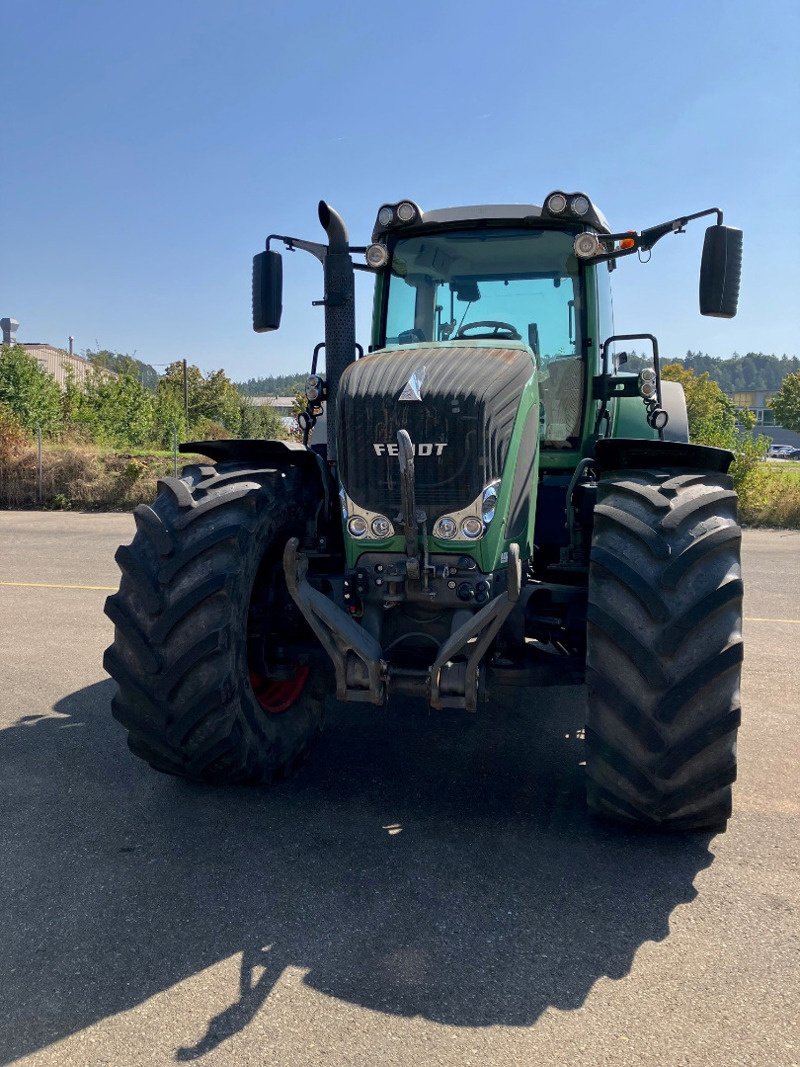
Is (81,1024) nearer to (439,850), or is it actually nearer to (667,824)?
(439,850)

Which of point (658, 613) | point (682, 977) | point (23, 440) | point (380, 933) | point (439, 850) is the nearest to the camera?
point (682, 977)

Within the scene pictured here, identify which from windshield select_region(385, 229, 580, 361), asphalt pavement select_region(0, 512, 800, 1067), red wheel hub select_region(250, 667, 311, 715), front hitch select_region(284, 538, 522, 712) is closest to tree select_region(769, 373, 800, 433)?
windshield select_region(385, 229, 580, 361)

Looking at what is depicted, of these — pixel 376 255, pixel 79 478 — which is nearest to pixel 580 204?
pixel 376 255

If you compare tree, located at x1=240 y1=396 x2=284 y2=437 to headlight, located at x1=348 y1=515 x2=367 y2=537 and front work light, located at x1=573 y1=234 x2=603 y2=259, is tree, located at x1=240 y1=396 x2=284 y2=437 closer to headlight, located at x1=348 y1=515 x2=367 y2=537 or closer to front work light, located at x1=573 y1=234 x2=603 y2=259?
front work light, located at x1=573 y1=234 x2=603 y2=259

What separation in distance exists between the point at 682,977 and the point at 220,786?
6.97 ft

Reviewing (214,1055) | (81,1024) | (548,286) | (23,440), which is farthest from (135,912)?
(23,440)

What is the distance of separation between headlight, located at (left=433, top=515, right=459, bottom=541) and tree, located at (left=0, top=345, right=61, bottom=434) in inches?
1276

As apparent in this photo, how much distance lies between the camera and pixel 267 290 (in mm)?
4723

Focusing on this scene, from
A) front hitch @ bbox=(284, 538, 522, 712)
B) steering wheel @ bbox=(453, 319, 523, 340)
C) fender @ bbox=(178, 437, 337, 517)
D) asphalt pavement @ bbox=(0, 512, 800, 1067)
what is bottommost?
asphalt pavement @ bbox=(0, 512, 800, 1067)

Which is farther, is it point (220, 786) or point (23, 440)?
point (23, 440)

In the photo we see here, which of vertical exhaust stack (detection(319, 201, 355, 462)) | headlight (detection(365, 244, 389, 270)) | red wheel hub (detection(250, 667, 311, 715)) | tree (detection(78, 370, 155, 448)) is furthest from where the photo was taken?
tree (detection(78, 370, 155, 448))

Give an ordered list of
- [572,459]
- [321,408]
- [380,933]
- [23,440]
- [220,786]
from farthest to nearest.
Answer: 1. [23,440]
2. [321,408]
3. [572,459]
4. [220,786]
5. [380,933]

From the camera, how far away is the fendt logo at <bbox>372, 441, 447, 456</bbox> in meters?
3.40

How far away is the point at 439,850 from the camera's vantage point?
3377 millimetres
